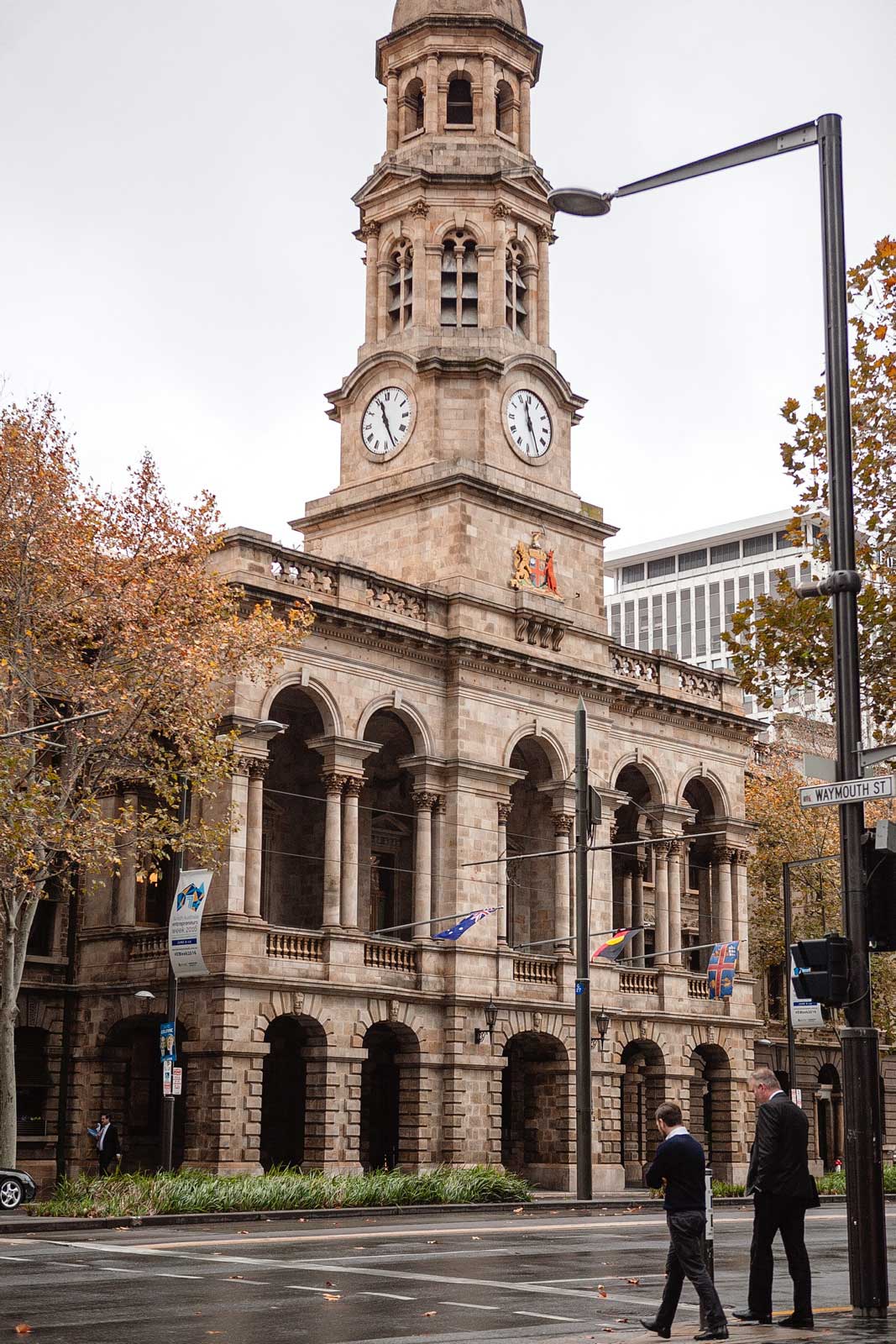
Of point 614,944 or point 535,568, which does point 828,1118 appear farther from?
point 535,568

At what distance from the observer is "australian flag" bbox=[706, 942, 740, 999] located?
→ 44469 millimetres

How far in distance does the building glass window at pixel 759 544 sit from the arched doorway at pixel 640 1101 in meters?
74.2

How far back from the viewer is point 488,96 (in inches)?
1986

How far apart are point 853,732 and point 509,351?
117 ft

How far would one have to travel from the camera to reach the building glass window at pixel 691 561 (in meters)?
127

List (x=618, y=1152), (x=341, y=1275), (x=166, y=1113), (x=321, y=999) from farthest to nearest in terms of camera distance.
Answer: (x=618, y=1152) → (x=321, y=999) → (x=166, y=1113) → (x=341, y=1275)

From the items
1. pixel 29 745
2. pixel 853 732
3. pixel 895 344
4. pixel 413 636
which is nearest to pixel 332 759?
pixel 413 636

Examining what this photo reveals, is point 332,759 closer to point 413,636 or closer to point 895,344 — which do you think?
point 413,636

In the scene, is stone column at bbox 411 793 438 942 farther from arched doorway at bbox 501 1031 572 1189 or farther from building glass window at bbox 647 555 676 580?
building glass window at bbox 647 555 676 580

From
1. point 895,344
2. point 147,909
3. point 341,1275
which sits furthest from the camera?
point 147,909

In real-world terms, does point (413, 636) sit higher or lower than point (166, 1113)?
higher

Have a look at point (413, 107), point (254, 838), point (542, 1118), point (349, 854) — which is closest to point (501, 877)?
point (349, 854)

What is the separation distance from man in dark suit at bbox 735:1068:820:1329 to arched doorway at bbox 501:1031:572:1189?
100.0ft

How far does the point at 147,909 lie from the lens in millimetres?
41844
